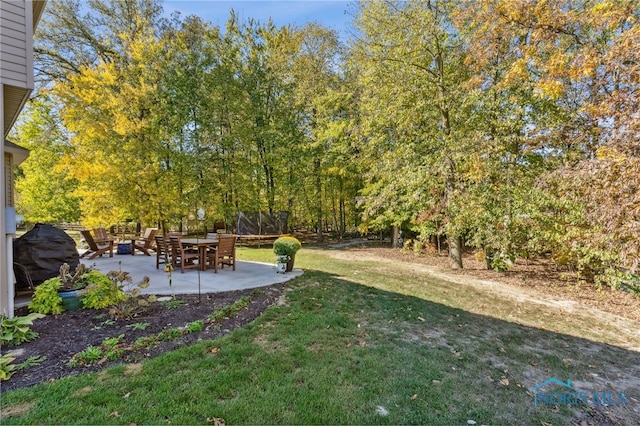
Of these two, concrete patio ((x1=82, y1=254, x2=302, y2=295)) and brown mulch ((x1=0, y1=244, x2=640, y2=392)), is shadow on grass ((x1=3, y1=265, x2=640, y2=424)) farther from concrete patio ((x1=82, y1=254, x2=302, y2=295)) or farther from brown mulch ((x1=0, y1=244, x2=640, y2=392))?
concrete patio ((x1=82, y1=254, x2=302, y2=295))

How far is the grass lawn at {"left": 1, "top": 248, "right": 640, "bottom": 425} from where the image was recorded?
2275 millimetres

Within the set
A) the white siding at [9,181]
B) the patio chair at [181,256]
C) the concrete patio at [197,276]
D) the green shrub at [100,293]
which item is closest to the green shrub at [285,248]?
the concrete patio at [197,276]

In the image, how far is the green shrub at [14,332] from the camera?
10.3ft

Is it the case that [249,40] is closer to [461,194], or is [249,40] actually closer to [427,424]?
[461,194]

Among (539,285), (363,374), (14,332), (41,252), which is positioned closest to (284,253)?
(41,252)

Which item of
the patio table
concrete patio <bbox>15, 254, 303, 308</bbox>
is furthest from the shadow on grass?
the patio table

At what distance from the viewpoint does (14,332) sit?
3201mm

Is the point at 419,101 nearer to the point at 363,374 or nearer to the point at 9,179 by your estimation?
the point at 363,374

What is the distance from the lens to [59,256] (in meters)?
5.14

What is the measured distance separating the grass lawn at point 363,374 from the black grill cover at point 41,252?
342 centimetres

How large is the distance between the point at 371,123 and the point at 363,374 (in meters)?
8.37

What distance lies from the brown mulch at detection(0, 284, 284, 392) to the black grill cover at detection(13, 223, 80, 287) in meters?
0.98

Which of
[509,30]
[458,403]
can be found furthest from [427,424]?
[509,30]

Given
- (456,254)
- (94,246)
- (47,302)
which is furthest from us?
(456,254)
